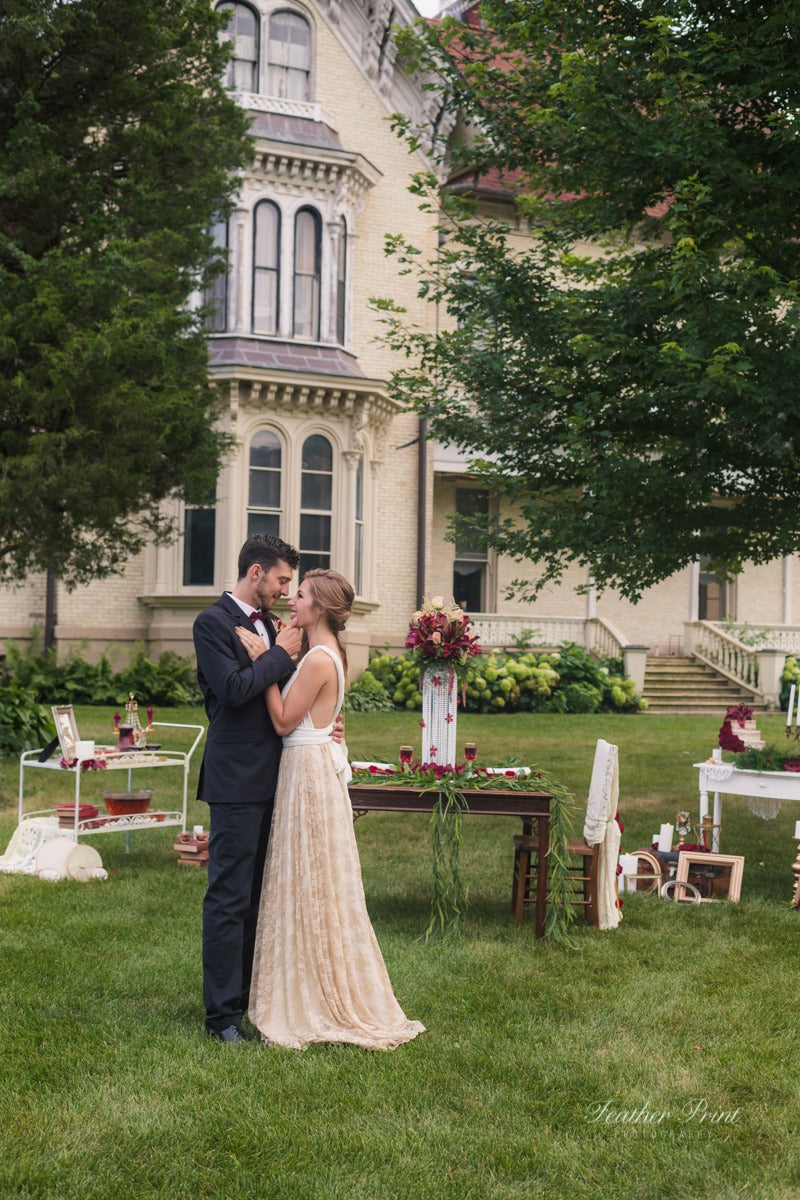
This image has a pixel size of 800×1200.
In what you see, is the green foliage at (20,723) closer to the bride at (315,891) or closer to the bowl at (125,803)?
the bowl at (125,803)

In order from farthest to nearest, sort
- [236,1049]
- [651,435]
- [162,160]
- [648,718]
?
[648,718], [162,160], [651,435], [236,1049]

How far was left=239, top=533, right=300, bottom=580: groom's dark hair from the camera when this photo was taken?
5.54 meters

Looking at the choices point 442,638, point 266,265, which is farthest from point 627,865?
point 266,265

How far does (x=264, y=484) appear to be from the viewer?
21.5 meters

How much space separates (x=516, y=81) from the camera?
11484mm

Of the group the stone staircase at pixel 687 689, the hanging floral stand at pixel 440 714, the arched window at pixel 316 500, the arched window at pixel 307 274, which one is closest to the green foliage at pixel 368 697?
the arched window at pixel 316 500

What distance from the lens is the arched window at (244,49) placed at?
21.7 m

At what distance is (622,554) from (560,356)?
1.97 meters

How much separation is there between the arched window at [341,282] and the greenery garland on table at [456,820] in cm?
1594

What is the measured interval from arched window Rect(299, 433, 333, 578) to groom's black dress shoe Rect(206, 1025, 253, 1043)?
646 inches

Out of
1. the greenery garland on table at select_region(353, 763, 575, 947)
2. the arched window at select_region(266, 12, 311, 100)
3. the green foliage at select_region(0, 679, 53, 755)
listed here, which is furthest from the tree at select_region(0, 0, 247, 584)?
the arched window at select_region(266, 12, 311, 100)

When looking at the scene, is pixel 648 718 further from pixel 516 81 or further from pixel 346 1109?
pixel 346 1109

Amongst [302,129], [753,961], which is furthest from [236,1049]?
[302,129]

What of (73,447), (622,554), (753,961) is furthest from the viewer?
(73,447)
